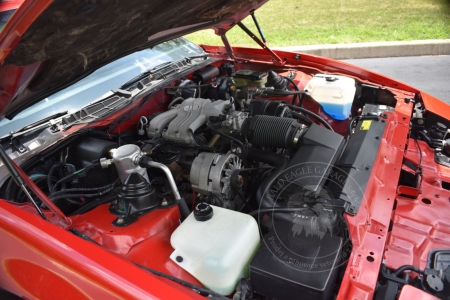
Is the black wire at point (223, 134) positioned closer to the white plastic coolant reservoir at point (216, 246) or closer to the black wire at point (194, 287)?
the white plastic coolant reservoir at point (216, 246)

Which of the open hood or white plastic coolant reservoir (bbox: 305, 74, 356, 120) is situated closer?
the open hood

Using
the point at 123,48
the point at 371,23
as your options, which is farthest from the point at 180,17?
the point at 371,23

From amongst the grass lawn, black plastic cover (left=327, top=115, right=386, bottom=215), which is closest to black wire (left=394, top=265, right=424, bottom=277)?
black plastic cover (left=327, top=115, right=386, bottom=215)

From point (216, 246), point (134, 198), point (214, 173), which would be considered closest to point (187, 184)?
point (214, 173)

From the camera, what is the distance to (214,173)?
1.55 m

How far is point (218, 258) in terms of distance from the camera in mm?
1158

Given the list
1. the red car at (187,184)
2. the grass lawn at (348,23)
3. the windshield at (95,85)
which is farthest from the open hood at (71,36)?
the grass lawn at (348,23)

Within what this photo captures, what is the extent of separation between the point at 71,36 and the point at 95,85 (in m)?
0.94

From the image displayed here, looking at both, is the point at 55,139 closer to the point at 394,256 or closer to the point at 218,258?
the point at 218,258

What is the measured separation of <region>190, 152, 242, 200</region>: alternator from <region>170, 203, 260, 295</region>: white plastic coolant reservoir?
0.22 m

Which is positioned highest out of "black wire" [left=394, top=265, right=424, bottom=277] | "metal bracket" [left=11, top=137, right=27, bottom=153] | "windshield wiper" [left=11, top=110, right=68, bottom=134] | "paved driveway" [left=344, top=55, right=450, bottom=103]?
"windshield wiper" [left=11, top=110, right=68, bottom=134]

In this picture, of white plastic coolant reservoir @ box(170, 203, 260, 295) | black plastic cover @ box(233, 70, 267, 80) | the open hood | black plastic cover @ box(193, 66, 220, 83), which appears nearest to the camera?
the open hood

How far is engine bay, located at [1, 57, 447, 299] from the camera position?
1176mm

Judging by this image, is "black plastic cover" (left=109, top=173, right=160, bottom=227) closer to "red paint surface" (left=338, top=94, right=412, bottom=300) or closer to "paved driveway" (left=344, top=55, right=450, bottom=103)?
"red paint surface" (left=338, top=94, right=412, bottom=300)
